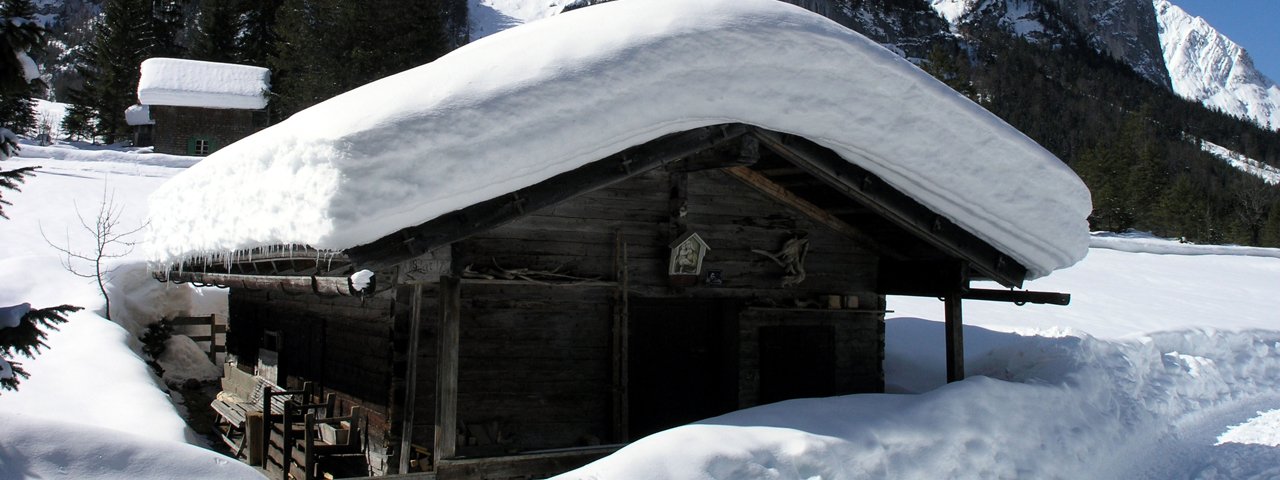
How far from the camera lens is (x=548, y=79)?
20.7ft

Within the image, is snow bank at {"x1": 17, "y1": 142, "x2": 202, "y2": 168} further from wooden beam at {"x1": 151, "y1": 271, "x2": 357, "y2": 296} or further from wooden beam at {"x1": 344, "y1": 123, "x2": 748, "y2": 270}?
wooden beam at {"x1": 344, "y1": 123, "x2": 748, "y2": 270}

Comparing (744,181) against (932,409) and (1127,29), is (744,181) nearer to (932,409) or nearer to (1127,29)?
(932,409)

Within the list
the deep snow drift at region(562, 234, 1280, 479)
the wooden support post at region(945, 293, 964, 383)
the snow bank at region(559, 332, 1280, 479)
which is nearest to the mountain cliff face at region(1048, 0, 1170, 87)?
the deep snow drift at region(562, 234, 1280, 479)

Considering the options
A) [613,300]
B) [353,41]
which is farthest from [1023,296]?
[353,41]

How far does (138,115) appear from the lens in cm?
4309

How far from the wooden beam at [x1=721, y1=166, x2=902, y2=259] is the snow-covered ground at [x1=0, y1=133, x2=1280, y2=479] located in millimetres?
1777

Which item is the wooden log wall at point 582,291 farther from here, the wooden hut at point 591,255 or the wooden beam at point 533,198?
the wooden beam at point 533,198

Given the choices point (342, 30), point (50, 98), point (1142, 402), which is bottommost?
point (1142, 402)

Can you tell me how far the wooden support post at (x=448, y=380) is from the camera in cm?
692

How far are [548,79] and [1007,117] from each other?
289 ft

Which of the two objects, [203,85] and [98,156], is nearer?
[98,156]

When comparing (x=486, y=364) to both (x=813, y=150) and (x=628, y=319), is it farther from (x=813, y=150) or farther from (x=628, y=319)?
(x=813, y=150)

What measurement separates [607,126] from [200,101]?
3794 cm

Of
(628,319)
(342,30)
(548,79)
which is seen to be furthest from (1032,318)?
(342,30)
